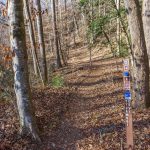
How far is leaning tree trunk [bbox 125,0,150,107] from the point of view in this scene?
10305 millimetres

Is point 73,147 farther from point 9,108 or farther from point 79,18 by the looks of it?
point 79,18

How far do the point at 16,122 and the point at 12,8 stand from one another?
355 cm

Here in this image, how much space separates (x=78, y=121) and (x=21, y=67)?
126 inches

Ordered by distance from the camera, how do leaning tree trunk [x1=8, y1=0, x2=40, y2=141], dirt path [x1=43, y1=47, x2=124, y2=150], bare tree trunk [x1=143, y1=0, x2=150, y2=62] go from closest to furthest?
1. leaning tree trunk [x1=8, y1=0, x2=40, y2=141]
2. dirt path [x1=43, y1=47, x2=124, y2=150]
3. bare tree trunk [x1=143, y1=0, x2=150, y2=62]

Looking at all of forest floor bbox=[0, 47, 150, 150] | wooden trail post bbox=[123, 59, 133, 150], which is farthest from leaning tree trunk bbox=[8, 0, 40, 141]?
wooden trail post bbox=[123, 59, 133, 150]

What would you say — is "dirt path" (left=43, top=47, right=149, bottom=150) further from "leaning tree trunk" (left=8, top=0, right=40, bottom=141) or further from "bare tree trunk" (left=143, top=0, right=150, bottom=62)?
"bare tree trunk" (left=143, top=0, right=150, bottom=62)

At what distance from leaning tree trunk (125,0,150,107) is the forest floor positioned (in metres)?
0.58

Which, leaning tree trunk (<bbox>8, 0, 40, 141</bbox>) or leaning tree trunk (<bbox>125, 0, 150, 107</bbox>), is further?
leaning tree trunk (<bbox>125, 0, 150, 107</bbox>)

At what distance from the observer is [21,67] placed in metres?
9.02

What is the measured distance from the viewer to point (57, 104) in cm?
1334

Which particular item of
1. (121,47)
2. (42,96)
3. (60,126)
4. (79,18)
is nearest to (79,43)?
(79,18)

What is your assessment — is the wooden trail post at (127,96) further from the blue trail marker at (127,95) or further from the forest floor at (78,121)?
the forest floor at (78,121)

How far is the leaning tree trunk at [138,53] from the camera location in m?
10.3

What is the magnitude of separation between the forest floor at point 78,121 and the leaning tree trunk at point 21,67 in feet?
1.39
